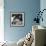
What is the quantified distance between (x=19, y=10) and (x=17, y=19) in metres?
0.38

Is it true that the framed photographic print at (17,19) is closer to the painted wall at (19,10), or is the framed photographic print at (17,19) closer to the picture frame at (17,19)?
the picture frame at (17,19)

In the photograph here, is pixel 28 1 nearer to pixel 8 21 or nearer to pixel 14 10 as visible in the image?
pixel 14 10

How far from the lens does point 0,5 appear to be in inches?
230

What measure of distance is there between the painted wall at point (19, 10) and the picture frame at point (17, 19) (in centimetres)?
12

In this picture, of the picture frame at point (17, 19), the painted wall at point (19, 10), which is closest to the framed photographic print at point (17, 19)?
the picture frame at point (17, 19)

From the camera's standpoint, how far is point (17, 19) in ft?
19.0

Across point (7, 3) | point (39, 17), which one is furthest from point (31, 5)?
point (7, 3)

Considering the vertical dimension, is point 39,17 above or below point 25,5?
below

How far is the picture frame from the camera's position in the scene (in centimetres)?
577

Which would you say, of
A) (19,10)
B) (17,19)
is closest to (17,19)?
(17,19)

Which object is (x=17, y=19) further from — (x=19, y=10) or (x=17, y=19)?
(x=19, y=10)

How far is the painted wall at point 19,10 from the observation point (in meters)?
5.73

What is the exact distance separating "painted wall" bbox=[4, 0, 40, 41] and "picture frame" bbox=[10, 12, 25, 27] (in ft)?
0.41

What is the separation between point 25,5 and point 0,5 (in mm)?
1053
